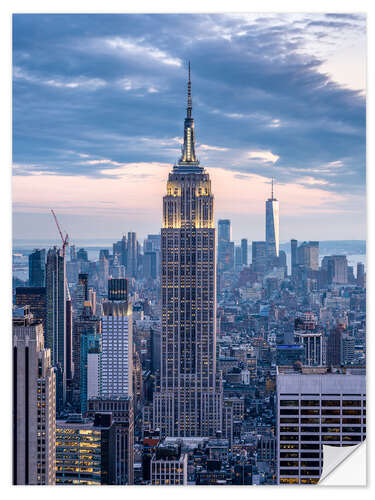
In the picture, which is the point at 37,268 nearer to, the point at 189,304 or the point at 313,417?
the point at 313,417

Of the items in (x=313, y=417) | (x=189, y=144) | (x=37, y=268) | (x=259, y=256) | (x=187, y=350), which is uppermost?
(x=189, y=144)

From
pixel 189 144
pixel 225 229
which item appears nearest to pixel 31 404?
pixel 225 229

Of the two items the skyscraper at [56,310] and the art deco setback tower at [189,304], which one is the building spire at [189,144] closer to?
the art deco setback tower at [189,304]

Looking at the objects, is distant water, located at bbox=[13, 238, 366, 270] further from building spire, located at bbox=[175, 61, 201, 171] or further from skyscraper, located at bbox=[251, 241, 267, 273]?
building spire, located at bbox=[175, 61, 201, 171]

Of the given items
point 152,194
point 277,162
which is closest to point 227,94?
point 277,162
